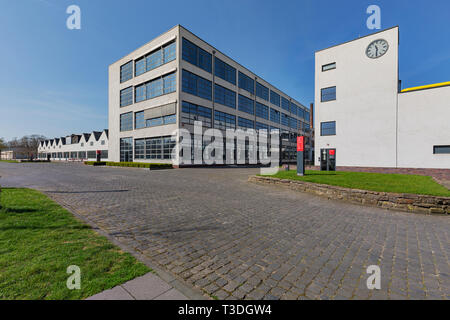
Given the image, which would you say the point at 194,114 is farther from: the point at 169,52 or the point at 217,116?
the point at 169,52

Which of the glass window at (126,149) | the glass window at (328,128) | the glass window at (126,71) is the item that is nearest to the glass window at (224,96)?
the glass window at (126,71)

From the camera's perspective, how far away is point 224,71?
114 ft

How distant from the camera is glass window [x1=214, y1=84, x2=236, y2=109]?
3323 centimetres

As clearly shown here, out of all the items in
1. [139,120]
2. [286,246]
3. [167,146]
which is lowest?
[286,246]

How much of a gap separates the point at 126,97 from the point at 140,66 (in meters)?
6.72

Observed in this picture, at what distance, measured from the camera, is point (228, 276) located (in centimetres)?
265

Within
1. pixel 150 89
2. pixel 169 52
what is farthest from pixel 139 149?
pixel 169 52

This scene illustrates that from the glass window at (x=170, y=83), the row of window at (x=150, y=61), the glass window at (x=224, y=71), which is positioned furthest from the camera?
the glass window at (x=224, y=71)

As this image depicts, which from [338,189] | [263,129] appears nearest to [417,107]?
[338,189]

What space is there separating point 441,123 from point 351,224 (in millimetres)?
18126

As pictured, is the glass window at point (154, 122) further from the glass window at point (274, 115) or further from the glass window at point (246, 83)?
the glass window at point (274, 115)

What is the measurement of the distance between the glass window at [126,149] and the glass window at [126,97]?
7.05 m

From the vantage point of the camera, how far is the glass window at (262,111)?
43.5m
